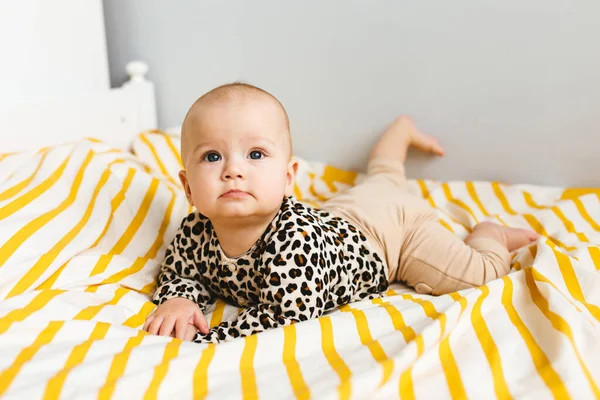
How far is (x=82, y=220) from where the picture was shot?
1.07 metres

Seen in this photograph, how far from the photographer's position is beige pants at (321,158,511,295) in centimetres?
108

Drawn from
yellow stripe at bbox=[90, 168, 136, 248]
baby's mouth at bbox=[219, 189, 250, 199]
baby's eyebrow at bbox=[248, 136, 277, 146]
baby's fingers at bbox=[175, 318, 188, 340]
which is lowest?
baby's fingers at bbox=[175, 318, 188, 340]

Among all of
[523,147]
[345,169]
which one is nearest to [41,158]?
[345,169]

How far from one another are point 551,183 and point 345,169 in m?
0.52

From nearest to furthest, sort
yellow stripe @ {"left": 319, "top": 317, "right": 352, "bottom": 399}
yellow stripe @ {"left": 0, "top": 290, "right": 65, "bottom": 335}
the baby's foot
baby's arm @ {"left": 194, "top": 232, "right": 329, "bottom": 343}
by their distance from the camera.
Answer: yellow stripe @ {"left": 319, "top": 317, "right": 352, "bottom": 399}
yellow stripe @ {"left": 0, "top": 290, "right": 65, "bottom": 335}
baby's arm @ {"left": 194, "top": 232, "right": 329, "bottom": 343}
the baby's foot

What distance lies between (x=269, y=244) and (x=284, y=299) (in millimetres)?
92

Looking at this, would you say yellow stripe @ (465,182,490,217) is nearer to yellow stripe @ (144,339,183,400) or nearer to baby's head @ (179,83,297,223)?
baby's head @ (179,83,297,223)

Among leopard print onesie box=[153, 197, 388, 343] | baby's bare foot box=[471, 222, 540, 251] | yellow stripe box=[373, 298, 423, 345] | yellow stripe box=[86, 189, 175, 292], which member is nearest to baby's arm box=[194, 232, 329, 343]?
leopard print onesie box=[153, 197, 388, 343]

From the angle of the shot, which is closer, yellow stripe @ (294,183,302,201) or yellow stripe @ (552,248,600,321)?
yellow stripe @ (552,248,600,321)

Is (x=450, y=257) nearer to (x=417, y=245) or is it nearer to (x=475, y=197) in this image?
(x=417, y=245)

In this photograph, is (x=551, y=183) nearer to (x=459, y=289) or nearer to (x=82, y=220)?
(x=459, y=289)

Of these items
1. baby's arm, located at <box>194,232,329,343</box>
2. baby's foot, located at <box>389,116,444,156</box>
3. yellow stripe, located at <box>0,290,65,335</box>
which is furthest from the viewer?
baby's foot, located at <box>389,116,444,156</box>

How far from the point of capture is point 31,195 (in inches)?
40.6

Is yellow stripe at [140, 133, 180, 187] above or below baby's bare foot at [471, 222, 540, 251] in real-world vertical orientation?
above
